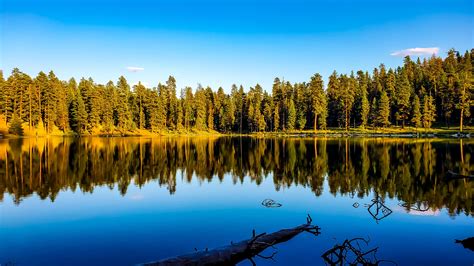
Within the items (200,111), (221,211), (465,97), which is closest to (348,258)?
(221,211)

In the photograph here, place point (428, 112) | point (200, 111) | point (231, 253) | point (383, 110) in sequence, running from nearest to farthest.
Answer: point (231, 253)
point (428, 112)
point (383, 110)
point (200, 111)

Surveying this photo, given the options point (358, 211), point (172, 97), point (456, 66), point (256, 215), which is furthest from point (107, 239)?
point (456, 66)

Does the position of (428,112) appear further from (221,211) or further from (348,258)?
(348,258)

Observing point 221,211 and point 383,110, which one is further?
point 383,110

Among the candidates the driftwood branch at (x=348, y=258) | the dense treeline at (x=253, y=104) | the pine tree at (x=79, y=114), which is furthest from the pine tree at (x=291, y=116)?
the driftwood branch at (x=348, y=258)

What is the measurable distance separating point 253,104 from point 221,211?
123198 millimetres

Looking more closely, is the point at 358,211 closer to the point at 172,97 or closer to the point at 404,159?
the point at 404,159

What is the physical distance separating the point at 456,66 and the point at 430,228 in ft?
474

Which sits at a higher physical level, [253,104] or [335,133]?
[253,104]

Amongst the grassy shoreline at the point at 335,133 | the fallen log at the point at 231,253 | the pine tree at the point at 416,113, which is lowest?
the fallen log at the point at 231,253

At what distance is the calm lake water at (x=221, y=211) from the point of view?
14328 millimetres

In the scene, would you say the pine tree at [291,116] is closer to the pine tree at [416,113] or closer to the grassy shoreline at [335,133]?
the grassy shoreline at [335,133]

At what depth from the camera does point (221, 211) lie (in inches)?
840

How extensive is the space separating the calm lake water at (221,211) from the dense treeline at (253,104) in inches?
3122
